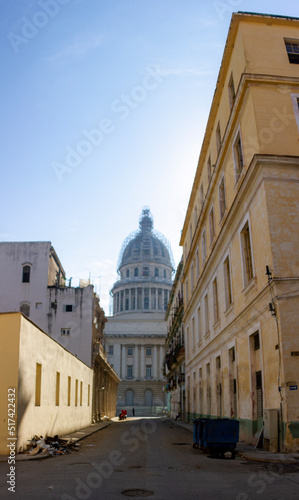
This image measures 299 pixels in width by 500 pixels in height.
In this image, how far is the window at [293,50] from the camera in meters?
18.5

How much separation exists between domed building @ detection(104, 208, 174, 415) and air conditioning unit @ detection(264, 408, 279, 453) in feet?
239

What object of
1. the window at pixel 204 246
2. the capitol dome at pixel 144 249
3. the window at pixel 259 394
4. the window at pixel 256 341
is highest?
the capitol dome at pixel 144 249

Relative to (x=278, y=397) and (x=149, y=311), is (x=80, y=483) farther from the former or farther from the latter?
(x=149, y=311)

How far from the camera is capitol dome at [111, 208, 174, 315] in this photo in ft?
373

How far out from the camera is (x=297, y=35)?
18922mm

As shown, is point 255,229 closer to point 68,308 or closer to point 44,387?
point 44,387

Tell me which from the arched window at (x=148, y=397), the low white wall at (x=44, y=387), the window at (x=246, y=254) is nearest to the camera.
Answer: the low white wall at (x=44, y=387)

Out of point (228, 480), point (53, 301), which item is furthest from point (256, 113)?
point (53, 301)

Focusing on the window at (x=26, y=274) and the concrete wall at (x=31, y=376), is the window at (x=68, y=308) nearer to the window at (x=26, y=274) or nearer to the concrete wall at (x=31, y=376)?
the window at (x=26, y=274)

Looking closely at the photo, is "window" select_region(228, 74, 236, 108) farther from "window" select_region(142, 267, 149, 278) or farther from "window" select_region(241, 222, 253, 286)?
"window" select_region(142, 267, 149, 278)

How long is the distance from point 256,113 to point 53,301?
2676cm

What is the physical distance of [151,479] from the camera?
879cm

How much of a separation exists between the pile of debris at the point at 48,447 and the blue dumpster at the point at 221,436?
456cm

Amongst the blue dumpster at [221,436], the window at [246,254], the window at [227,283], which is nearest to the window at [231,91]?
the window at [246,254]
